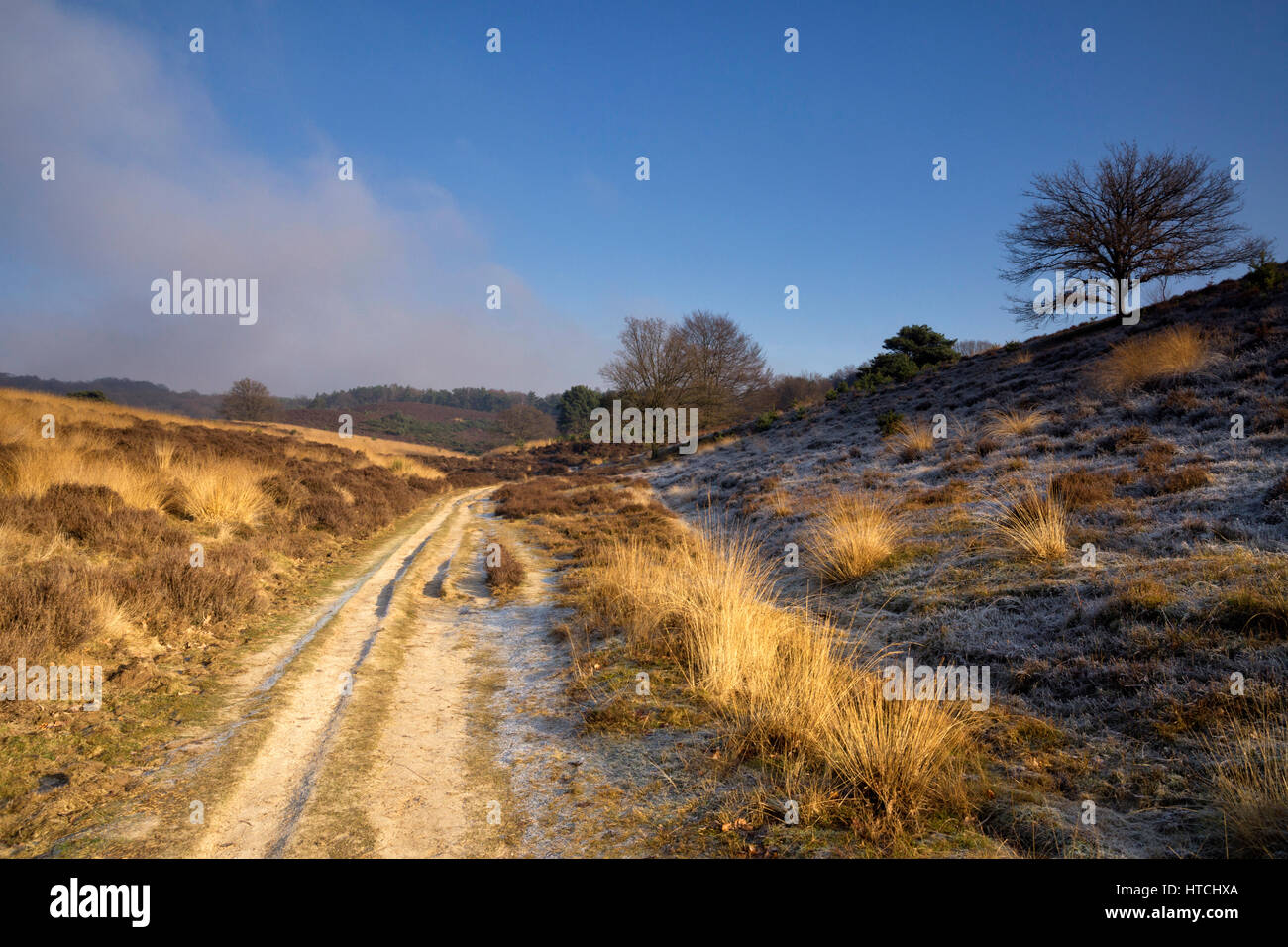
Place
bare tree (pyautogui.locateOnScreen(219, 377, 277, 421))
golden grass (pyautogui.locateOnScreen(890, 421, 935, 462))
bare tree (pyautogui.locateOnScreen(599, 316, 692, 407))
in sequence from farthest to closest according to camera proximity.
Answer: bare tree (pyautogui.locateOnScreen(219, 377, 277, 421))
bare tree (pyautogui.locateOnScreen(599, 316, 692, 407))
golden grass (pyautogui.locateOnScreen(890, 421, 935, 462))

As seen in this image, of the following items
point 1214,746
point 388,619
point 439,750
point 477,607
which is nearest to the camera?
point 1214,746

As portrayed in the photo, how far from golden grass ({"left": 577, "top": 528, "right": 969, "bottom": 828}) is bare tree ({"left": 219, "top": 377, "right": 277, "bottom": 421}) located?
246ft

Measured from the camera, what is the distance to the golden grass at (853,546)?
29.8ft

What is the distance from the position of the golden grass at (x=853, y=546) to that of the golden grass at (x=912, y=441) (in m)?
7.02

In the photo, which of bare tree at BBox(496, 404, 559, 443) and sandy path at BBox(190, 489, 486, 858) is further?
bare tree at BBox(496, 404, 559, 443)

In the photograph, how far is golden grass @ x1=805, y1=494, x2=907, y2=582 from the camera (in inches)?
357

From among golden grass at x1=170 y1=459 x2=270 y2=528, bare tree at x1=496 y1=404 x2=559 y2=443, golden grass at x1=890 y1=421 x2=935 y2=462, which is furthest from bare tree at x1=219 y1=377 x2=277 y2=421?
golden grass at x1=890 y1=421 x2=935 y2=462

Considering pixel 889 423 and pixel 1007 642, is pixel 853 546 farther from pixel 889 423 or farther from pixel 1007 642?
pixel 889 423

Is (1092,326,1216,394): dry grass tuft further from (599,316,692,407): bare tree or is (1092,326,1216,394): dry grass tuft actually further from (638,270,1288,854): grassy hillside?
(599,316,692,407): bare tree

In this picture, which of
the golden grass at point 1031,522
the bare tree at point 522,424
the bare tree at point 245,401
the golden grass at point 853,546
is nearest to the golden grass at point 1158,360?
the golden grass at point 1031,522
